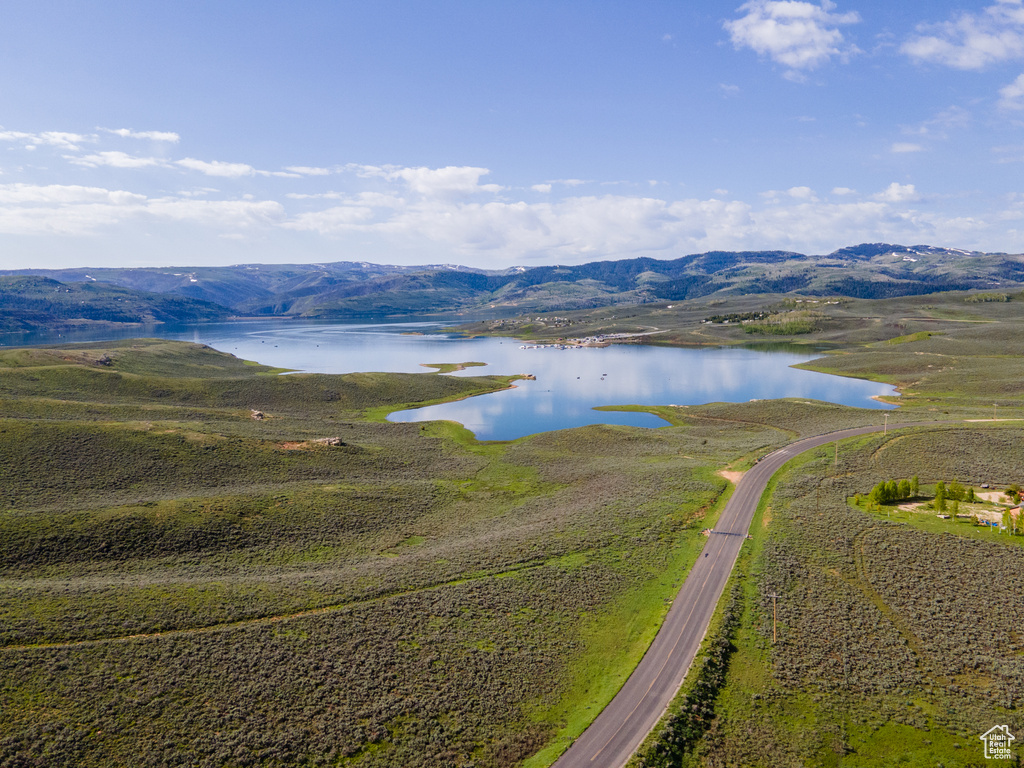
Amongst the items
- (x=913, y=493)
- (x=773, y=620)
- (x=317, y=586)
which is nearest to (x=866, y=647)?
(x=773, y=620)

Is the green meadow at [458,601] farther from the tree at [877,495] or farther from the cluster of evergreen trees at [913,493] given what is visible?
the cluster of evergreen trees at [913,493]

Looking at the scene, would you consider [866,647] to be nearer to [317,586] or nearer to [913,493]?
[913,493]

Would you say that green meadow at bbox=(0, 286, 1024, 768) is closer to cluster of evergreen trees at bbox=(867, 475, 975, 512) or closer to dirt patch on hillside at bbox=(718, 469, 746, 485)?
dirt patch on hillside at bbox=(718, 469, 746, 485)

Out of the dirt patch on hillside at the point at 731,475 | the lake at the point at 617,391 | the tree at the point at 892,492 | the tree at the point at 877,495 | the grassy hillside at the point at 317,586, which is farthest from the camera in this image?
the lake at the point at 617,391

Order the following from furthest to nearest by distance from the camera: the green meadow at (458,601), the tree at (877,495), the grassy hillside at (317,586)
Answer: the tree at (877,495)
the grassy hillside at (317,586)
the green meadow at (458,601)

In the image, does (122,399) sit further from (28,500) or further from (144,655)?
(144,655)

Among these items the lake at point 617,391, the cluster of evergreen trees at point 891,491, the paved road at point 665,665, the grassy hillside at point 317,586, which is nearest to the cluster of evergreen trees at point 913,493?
the cluster of evergreen trees at point 891,491

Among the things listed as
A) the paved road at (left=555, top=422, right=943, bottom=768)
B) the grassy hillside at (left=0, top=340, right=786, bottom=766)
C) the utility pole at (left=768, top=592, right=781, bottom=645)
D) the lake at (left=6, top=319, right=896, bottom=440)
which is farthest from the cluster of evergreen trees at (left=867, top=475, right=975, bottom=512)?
the lake at (left=6, top=319, right=896, bottom=440)

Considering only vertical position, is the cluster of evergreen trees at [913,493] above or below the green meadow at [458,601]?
above
